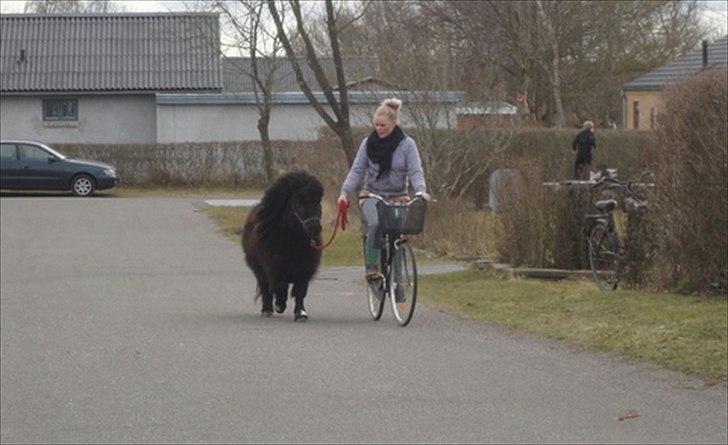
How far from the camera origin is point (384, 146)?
37.8ft

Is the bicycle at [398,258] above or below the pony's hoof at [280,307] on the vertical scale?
above

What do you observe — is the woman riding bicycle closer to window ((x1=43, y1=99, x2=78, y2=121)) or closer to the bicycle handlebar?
the bicycle handlebar

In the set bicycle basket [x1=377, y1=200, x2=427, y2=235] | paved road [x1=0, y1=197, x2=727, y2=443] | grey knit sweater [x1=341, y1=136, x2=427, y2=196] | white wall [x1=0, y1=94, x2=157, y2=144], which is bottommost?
paved road [x1=0, y1=197, x2=727, y2=443]

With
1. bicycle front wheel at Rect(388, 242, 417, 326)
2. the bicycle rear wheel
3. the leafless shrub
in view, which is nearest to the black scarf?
bicycle front wheel at Rect(388, 242, 417, 326)

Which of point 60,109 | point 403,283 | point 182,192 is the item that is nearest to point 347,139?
point 403,283

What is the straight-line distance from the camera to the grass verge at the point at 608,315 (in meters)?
12.2

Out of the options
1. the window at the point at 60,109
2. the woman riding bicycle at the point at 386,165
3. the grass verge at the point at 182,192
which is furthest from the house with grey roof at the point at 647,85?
the woman riding bicycle at the point at 386,165

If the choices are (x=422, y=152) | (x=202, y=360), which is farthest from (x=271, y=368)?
(x=422, y=152)

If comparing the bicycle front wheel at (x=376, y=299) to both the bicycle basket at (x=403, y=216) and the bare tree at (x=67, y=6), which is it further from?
the bare tree at (x=67, y=6)

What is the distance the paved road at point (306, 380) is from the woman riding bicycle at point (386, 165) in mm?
1316

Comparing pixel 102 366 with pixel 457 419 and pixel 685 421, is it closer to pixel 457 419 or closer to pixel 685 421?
pixel 457 419

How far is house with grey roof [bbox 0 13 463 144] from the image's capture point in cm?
5234

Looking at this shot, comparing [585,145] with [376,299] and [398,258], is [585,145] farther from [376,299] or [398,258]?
[398,258]

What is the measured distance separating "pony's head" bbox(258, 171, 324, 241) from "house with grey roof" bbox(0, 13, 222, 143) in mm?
39716
